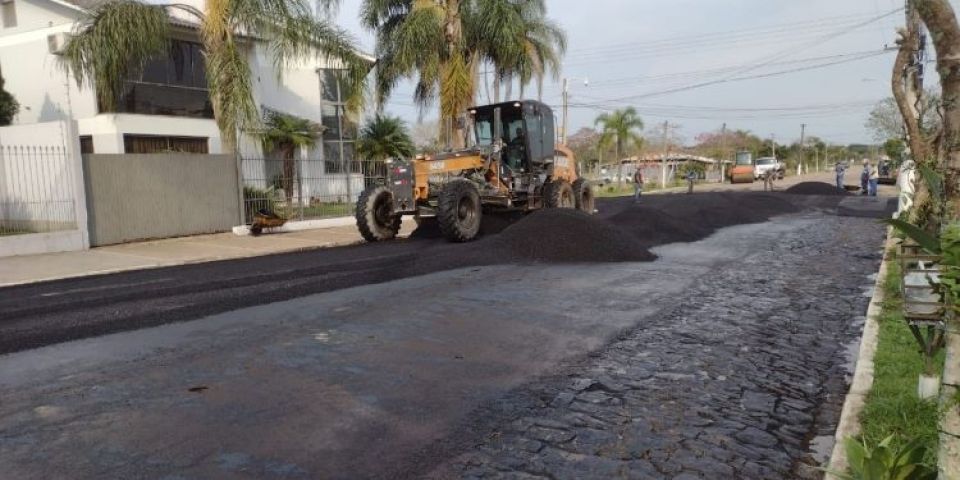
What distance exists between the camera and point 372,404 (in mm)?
4902

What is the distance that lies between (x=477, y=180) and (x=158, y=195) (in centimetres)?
766

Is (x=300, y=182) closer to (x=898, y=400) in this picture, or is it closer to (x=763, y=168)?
(x=898, y=400)

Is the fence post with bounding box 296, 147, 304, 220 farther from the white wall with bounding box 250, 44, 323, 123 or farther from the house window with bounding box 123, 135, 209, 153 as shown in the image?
the white wall with bounding box 250, 44, 323, 123

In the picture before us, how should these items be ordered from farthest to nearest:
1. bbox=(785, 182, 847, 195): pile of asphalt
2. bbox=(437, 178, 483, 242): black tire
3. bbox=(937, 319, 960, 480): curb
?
bbox=(785, 182, 847, 195): pile of asphalt, bbox=(437, 178, 483, 242): black tire, bbox=(937, 319, 960, 480): curb

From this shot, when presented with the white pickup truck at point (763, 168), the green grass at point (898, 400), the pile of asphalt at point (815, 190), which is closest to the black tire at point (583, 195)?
the green grass at point (898, 400)

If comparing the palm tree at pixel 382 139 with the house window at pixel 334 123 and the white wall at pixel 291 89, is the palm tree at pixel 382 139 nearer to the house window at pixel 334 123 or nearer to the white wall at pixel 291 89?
the house window at pixel 334 123

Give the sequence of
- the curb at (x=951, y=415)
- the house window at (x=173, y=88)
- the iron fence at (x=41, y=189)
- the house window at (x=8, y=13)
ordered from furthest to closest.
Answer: the house window at (x=8, y=13), the house window at (x=173, y=88), the iron fence at (x=41, y=189), the curb at (x=951, y=415)

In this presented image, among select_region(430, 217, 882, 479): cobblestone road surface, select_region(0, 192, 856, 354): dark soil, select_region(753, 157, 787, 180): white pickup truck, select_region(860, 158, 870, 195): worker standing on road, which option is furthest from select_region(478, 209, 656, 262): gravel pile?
select_region(753, 157, 787, 180): white pickup truck

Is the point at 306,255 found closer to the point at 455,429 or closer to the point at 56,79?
the point at 455,429

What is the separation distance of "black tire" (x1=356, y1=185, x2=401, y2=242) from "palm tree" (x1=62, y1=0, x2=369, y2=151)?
4.06 metres

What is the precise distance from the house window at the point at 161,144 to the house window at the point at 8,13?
7.62 metres

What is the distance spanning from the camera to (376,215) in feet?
51.3

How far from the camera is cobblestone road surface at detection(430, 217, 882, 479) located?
13.1ft

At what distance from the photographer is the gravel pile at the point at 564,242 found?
12320mm
